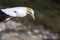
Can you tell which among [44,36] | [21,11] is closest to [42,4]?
[44,36]

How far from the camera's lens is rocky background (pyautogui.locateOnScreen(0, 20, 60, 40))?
1.87 m

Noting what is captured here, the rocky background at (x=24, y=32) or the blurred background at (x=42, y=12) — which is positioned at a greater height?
the blurred background at (x=42, y=12)

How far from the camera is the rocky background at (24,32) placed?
6.13 ft

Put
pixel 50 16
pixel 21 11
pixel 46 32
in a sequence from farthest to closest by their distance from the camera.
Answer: pixel 50 16, pixel 46 32, pixel 21 11

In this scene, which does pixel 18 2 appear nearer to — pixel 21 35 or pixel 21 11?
pixel 21 35

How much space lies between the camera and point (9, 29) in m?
1.98

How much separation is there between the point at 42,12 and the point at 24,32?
0.40 m

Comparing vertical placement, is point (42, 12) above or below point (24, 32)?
above

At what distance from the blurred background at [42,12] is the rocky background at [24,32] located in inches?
1.7

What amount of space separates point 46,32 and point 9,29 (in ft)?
1.28

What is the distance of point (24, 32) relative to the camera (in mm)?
1945

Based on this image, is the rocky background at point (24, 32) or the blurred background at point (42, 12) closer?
the rocky background at point (24, 32)

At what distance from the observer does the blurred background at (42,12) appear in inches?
80.5

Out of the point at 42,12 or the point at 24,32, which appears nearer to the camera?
the point at 24,32
